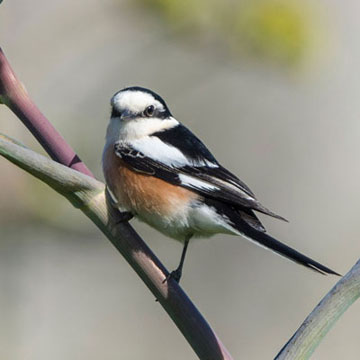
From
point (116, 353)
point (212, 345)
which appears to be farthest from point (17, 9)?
point (116, 353)

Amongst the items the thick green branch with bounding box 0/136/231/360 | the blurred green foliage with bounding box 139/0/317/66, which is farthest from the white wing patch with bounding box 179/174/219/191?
the thick green branch with bounding box 0/136/231/360

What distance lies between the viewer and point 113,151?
162 centimetres

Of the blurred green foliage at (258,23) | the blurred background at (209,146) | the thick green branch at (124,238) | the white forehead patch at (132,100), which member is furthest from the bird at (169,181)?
the thick green branch at (124,238)

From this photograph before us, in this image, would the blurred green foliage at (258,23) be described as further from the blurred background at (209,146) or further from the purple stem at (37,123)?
the purple stem at (37,123)

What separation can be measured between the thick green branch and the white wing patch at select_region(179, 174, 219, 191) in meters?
0.71

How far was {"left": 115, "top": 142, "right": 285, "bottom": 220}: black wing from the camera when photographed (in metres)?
1.40

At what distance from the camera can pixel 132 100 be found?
1712 millimetres

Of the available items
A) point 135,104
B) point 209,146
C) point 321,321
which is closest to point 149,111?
point 135,104

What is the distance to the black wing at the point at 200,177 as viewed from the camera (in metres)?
1.40

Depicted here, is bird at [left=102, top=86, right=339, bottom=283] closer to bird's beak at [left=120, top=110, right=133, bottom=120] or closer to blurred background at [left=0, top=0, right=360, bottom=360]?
bird's beak at [left=120, top=110, right=133, bottom=120]

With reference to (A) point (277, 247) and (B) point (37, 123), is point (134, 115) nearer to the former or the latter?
(A) point (277, 247)

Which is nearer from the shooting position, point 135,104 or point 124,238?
point 124,238

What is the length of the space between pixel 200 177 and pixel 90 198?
2.56 feet

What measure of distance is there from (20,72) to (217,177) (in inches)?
36.5
